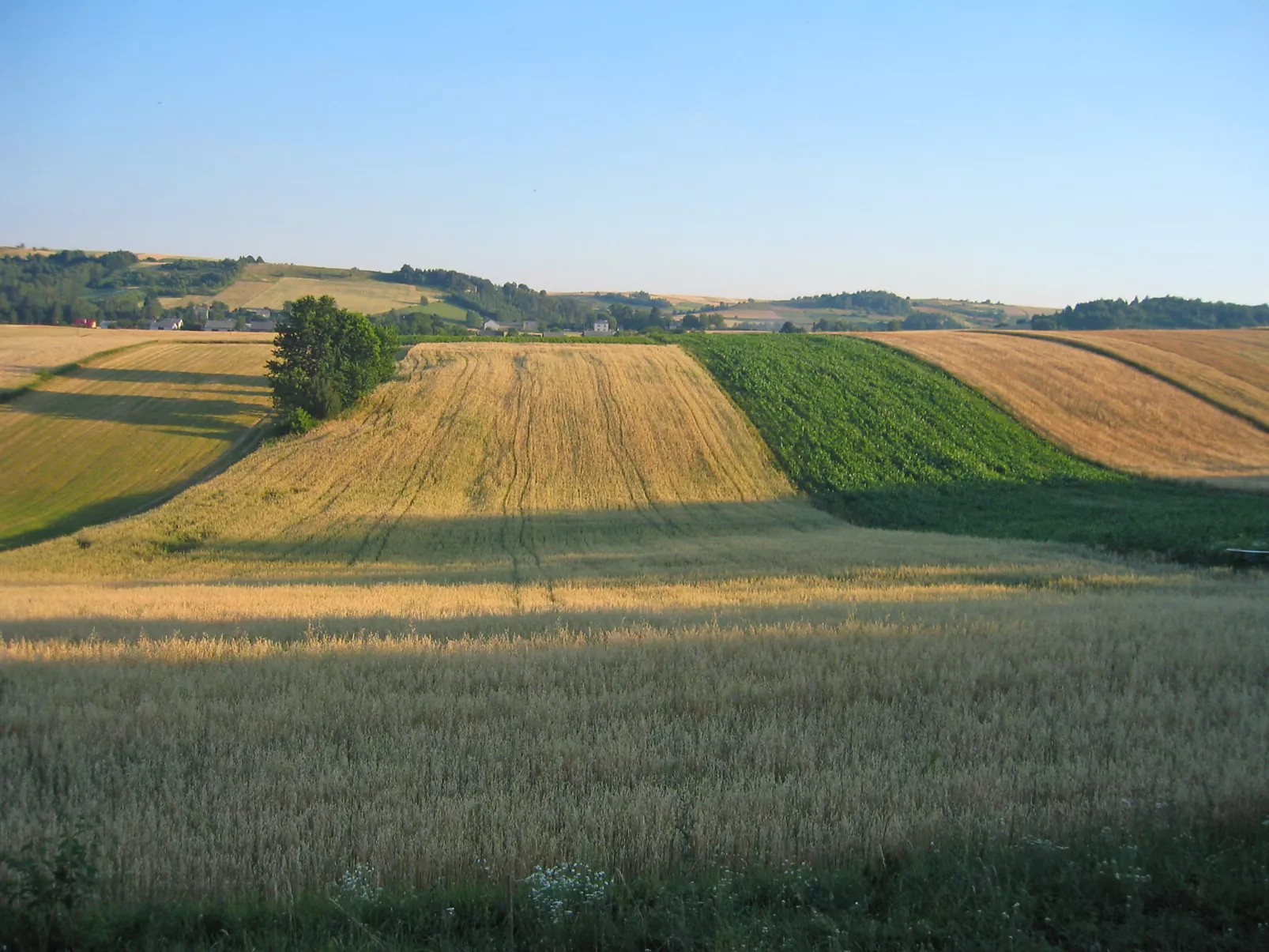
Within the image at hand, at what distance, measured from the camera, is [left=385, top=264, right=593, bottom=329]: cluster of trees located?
124062 mm

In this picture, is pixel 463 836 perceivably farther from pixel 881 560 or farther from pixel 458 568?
pixel 458 568

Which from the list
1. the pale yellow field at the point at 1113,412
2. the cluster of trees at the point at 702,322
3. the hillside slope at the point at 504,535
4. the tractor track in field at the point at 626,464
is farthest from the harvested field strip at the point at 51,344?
the pale yellow field at the point at 1113,412

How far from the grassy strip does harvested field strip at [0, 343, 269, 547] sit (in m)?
53.2

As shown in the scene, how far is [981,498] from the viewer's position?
3469 cm

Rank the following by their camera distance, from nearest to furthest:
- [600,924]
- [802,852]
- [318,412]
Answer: [600,924], [802,852], [318,412]

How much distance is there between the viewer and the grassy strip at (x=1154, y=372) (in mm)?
47219

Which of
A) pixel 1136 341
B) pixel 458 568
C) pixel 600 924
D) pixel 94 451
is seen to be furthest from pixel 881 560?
pixel 1136 341

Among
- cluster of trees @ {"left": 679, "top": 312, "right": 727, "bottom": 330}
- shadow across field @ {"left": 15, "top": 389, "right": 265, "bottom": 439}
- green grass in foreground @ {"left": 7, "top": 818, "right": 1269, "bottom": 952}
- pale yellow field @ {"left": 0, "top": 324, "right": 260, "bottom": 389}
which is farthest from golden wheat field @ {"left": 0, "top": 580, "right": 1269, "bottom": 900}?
cluster of trees @ {"left": 679, "top": 312, "right": 727, "bottom": 330}

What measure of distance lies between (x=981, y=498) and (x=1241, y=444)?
60.6 ft

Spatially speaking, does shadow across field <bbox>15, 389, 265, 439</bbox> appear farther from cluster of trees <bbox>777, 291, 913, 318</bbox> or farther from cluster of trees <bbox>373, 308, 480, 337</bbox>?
cluster of trees <bbox>777, 291, 913, 318</bbox>

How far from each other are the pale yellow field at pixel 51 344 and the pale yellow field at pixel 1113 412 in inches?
2245

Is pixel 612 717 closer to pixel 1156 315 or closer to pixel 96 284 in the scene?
pixel 1156 315

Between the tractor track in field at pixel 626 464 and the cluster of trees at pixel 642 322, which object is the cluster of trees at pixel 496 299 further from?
the tractor track in field at pixel 626 464

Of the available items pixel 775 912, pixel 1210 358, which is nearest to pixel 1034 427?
pixel 1210 358
